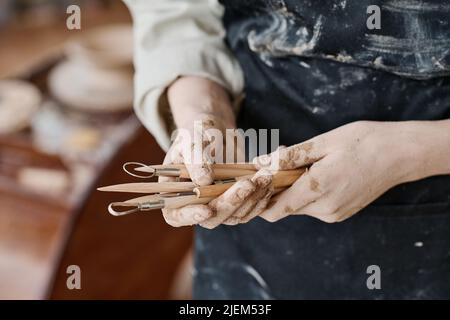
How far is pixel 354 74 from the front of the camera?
77 centimetres

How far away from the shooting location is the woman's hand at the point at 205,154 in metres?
0.63

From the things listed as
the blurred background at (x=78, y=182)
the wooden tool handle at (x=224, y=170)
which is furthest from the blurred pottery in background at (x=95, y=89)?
the wooden tool handle at (x=224, y=170)

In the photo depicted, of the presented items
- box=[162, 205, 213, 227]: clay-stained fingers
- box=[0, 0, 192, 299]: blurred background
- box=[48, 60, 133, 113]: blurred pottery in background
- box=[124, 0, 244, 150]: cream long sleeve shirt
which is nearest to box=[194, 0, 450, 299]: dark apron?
box=[124, 0, 244, 150]: cream long sleeve shirt

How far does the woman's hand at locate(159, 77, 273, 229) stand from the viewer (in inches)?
25.0

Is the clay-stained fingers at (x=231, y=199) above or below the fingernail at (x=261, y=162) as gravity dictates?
below

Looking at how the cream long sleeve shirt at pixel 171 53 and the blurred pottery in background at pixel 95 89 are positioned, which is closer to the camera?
the cream long sleeve shirt at pixel 171 53

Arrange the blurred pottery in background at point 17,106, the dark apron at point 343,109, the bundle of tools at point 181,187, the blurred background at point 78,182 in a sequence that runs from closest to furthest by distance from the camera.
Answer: the bundle of tools at point 181,187 < the dark apron at point 343,109 < the blurred background at point 78,182 < the blurred pottery in background at point 17,106

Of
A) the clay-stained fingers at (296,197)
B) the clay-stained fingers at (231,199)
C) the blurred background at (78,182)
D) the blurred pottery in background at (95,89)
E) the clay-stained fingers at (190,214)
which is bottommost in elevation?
the clay-stained fingers at (190,214)

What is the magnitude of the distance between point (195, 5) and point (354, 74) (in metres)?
0.28

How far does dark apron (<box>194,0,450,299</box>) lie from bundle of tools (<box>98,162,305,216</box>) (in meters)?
0.16

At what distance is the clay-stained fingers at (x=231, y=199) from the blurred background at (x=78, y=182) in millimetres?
603

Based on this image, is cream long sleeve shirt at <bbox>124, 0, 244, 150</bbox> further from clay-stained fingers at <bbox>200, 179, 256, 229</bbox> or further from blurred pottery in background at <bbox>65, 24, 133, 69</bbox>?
blurred pottery in background at <bbox>65, 24, 133, 69</bbox>

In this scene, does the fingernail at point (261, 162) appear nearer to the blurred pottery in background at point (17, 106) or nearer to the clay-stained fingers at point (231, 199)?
the clay-stained fingers at point (231, 199)
